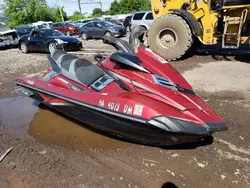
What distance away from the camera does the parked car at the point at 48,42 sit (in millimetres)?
11547

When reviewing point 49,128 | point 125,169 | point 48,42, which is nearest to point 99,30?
point 48,42

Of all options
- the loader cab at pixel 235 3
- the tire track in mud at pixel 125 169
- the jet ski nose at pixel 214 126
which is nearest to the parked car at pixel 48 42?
the loader cab at pixel 235 3

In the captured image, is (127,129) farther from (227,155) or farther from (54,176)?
(227,155)

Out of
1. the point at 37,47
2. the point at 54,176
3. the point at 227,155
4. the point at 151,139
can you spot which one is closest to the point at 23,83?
the point at 54,176

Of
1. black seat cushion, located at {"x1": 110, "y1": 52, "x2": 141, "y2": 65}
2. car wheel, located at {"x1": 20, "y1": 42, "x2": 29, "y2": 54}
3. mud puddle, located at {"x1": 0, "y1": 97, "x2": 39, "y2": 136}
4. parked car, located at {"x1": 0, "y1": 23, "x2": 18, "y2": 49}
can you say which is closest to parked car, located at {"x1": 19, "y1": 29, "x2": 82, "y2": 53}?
car wheel, located at {"x1": 20, "y1": 42, "x2": 29, "y2": 54}

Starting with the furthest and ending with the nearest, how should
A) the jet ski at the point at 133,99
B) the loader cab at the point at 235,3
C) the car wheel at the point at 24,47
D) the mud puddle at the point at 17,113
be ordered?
1. the car wheel at the point at 24,47
2. the loader cab at the point at 235,3
3. the mud puddle at the point at 17,113
4. the jet ski at the point at 133,99

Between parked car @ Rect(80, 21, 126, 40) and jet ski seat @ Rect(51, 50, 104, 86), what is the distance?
1333cm

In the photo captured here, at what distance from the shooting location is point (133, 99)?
9.25 ft

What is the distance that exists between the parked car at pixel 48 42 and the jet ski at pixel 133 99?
7887 millimetres

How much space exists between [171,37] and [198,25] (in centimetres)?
101

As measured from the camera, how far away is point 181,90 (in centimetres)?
315

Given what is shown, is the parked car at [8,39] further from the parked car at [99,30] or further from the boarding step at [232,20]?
the boarding step at [232,20]

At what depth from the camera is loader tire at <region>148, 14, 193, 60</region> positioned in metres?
7.85

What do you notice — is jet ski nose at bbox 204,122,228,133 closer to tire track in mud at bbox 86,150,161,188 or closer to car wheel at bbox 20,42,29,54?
tire track in mud at bbox 86,150,161,188
